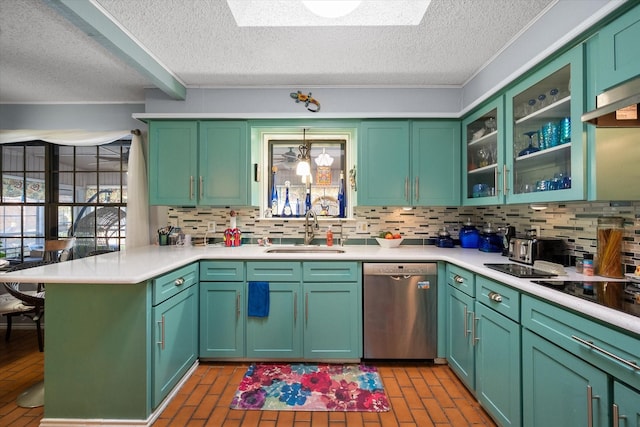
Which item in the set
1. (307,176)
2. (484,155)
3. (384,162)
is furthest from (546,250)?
(307,176)

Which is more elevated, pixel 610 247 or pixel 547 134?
pixel 547 134

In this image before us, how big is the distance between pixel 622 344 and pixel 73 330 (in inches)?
102

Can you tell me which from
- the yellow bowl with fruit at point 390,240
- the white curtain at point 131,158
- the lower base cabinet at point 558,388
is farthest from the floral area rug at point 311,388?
the white curtain at point 131,158

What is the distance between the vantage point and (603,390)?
109cm

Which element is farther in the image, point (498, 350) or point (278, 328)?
point (278, 328)

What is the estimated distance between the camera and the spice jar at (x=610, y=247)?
1.62 metres

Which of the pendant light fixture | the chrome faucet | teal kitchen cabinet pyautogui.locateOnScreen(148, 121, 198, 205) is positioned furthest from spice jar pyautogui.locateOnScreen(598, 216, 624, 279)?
teal kitchen cabinet pyautogui.locateOnScreen(148, 121, 198, 205)

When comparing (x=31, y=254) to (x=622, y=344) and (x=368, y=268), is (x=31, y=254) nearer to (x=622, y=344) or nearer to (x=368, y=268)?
(x=368, y=268)

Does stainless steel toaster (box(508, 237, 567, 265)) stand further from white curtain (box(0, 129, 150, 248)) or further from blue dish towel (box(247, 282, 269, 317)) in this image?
white curtain (box(0, 129, 150, 248))

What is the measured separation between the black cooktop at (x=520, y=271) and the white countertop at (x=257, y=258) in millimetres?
59

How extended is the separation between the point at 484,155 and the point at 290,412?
8.03 feet

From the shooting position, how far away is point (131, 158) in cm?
315

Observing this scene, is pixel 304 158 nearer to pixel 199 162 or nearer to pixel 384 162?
pixel 384 162

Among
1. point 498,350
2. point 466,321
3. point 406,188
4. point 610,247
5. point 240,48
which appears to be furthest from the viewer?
point 406,188
